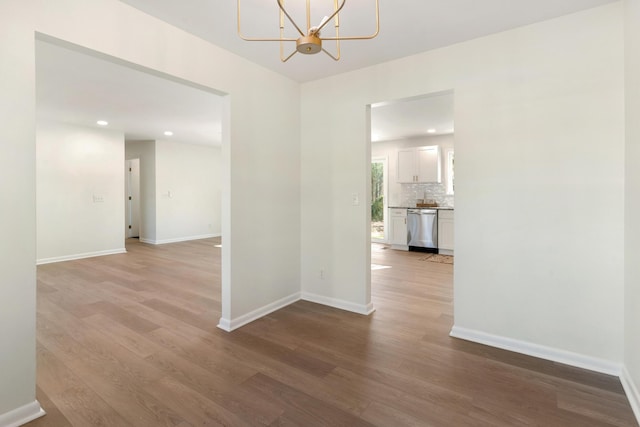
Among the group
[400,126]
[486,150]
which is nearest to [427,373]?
[486,150]

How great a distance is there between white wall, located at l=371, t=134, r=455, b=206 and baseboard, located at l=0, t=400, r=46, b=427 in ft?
21.8

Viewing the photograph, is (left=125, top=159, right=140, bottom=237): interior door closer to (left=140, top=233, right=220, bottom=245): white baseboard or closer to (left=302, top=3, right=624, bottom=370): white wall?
(left=140, top=233, right=220, bottom=245): white baseboard

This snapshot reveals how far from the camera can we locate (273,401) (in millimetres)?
1844

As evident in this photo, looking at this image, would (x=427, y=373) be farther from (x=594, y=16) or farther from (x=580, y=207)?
(x=594, y=16)

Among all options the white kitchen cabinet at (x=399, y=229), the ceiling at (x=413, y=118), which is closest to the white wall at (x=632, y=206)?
the ceiling at (x=413, y=118)

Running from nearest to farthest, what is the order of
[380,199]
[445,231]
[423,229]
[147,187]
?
[445,231] < [423,229] < [147,187] < [380,199]

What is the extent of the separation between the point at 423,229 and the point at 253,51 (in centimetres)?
492

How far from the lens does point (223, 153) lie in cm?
281

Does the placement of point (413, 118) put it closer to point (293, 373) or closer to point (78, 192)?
point (293, 373)

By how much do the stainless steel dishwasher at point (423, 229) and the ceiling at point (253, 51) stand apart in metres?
1.96

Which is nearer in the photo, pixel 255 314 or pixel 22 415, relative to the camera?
pixel 22 415

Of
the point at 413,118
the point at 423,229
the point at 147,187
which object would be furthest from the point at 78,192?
the point at 423,229

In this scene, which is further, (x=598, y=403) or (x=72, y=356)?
(x=72, y=356)

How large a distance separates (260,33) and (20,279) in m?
2.26
